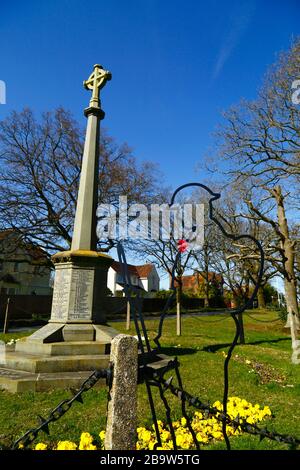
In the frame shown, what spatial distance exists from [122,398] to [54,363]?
4.44 metres

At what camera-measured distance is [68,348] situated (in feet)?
21.0

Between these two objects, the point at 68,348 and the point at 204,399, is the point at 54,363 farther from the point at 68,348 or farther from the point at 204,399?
the point at 204,399

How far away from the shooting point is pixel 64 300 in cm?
716

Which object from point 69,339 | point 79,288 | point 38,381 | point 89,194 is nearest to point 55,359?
point 38,381

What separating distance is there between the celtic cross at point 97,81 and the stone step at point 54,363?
6.69 meters

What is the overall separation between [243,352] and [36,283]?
39634 mm

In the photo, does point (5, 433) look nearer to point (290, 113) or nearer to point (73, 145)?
point (290, 113)

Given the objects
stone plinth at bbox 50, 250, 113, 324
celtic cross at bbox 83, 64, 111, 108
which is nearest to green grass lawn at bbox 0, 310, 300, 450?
stone plinth at bbox 50, 250, 113, 324

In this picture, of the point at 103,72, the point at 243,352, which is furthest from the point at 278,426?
the point at 103,72

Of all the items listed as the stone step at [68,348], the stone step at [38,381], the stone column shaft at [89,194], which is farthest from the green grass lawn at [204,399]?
the stone column shaft at [89,194]

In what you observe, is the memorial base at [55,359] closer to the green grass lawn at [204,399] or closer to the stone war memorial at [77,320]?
the stone war memorial at [77,320]

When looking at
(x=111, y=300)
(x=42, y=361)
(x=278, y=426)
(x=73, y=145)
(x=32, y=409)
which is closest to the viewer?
(x=278, y=426)

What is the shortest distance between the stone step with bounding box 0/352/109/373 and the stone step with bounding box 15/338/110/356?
140mm

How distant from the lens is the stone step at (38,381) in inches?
207
